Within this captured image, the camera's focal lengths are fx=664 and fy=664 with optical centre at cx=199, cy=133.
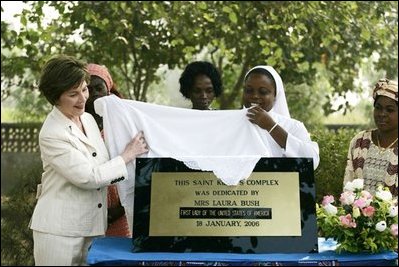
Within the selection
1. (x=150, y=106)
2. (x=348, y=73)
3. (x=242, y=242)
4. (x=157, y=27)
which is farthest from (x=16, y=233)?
(x=348, y=73)

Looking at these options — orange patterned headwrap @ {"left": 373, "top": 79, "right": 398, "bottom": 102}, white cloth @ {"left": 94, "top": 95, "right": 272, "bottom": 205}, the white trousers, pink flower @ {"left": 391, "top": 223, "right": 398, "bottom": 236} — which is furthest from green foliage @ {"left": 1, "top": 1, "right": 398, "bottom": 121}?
pink flower @ {"left": 391, "top": 223, "right": 398, "bottom": 236}

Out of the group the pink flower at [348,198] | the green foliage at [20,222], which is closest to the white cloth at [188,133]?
the pink flower at [348,198]

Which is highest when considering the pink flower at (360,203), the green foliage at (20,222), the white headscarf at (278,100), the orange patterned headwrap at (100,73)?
the orange patterned headwrap at (100,73)

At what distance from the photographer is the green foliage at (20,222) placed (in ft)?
20.9

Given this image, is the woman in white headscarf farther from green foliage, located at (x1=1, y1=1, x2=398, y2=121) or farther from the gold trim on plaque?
green foliage, located at (x1=1, y1=1, x2=398, y2=121)

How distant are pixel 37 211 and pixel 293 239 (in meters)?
1.31

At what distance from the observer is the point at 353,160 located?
3980 millimetres

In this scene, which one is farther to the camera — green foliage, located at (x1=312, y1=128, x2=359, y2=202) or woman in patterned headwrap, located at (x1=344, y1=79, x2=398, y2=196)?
green foliage, located at (x1=312, y1=128, x2=359, y2=202)

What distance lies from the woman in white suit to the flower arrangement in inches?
43.9

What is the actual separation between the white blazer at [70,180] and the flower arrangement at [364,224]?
1118 millimetres

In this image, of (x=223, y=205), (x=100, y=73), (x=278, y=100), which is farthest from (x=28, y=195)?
(x=223, y=205)

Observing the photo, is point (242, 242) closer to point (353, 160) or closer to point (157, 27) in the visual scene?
point (353, 160)

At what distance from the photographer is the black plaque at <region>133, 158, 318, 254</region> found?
131 inches

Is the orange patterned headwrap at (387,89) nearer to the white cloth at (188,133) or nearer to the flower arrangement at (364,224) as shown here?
the white cloth at (188,133)
